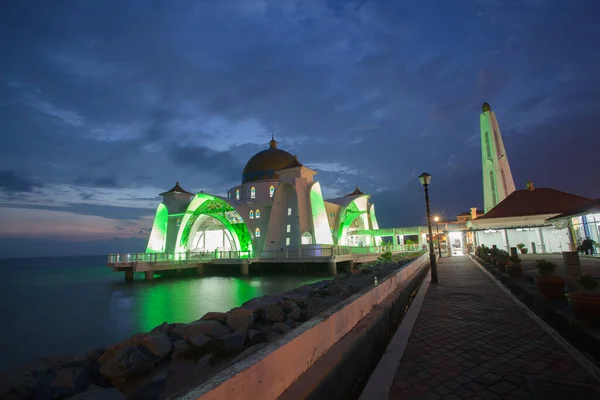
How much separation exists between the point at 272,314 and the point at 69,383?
3.11 m

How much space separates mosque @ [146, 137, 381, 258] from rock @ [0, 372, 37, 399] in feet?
84.9

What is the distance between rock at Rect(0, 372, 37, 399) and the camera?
4.02 metres

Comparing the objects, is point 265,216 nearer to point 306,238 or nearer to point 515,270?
point 306,238

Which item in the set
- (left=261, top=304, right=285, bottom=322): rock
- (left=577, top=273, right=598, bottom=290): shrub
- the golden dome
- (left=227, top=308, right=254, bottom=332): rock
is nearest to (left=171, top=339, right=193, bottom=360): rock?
(left=227, top=308, right=254, bottom=332): rock

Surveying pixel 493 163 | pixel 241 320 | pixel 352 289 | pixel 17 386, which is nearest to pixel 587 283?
pixel 352 289

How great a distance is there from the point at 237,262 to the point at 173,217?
1694 centimetres

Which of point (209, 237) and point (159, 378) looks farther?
point (209, 237)

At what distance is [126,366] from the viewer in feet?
14.0

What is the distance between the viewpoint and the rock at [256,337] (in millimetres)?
4797

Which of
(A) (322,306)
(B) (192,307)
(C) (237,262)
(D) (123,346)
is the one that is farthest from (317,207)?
(D) (123,346)

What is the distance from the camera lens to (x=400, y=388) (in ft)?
9.46

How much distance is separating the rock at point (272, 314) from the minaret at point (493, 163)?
115 feet

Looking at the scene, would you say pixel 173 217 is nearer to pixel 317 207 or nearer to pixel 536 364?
pixel 317 207

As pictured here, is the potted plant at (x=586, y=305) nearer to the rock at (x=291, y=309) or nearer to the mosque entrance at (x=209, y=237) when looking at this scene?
the rock at (x=291, y=309)
